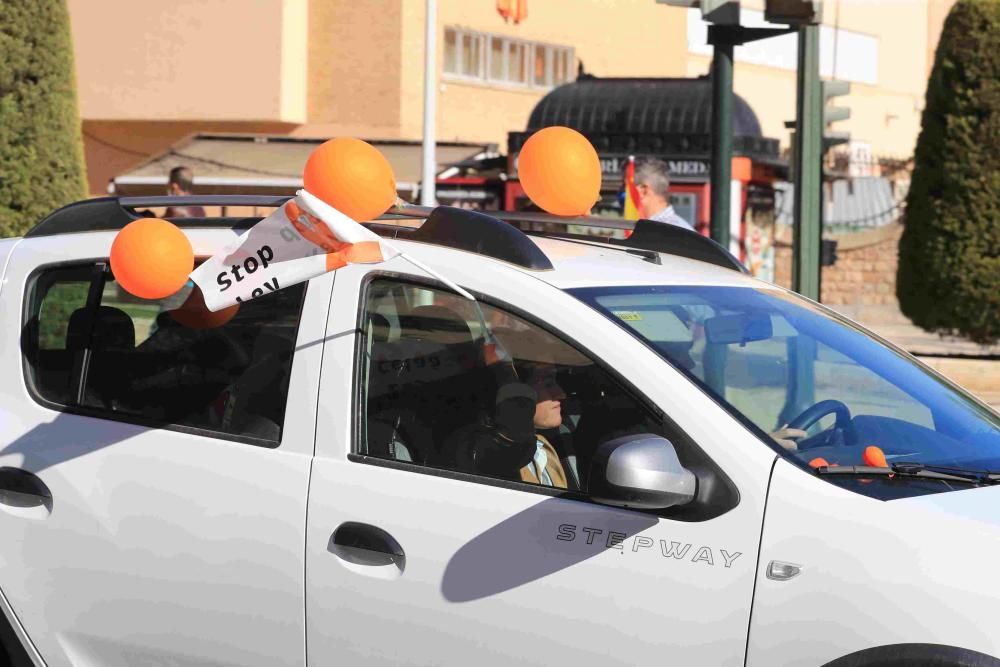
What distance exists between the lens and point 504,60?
33875 mm

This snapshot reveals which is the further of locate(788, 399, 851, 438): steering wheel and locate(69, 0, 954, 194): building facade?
locate(69, 0, 954, 194): building facade

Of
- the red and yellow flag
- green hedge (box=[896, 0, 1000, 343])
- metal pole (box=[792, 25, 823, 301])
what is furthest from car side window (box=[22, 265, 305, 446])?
green hedge (box=[896, 0, 1000, 343])

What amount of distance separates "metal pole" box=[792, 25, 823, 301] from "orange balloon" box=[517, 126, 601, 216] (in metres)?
6.59

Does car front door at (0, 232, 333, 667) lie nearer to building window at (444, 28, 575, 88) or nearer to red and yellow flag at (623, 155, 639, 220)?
red and yellow flag at (623, 155, 639, 220)

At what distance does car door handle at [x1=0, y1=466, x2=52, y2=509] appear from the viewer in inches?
153

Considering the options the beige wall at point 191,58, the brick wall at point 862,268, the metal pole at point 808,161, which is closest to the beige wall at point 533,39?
the beige wall at point 191,58

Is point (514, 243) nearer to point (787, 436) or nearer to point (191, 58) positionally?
point (787, 436)

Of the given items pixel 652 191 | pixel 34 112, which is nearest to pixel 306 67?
pixel 34 112

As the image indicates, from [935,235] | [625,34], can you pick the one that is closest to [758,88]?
[625,34]

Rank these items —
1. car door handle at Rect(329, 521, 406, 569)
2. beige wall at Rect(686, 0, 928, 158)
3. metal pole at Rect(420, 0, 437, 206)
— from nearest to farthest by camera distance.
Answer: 1. car door handle at Rect(329, 521, 406, 569)
2. metal pole at Rect(420, 0, 437, 206)
3. beige wall at Rect(686, 0, 928, 158)

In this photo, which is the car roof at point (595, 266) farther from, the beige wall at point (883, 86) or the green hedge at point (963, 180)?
the beige wall at point (883, 86)

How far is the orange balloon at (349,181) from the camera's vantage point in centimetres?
363

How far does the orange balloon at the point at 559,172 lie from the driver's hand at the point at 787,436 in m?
0.91

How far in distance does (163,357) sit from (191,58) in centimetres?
2833
